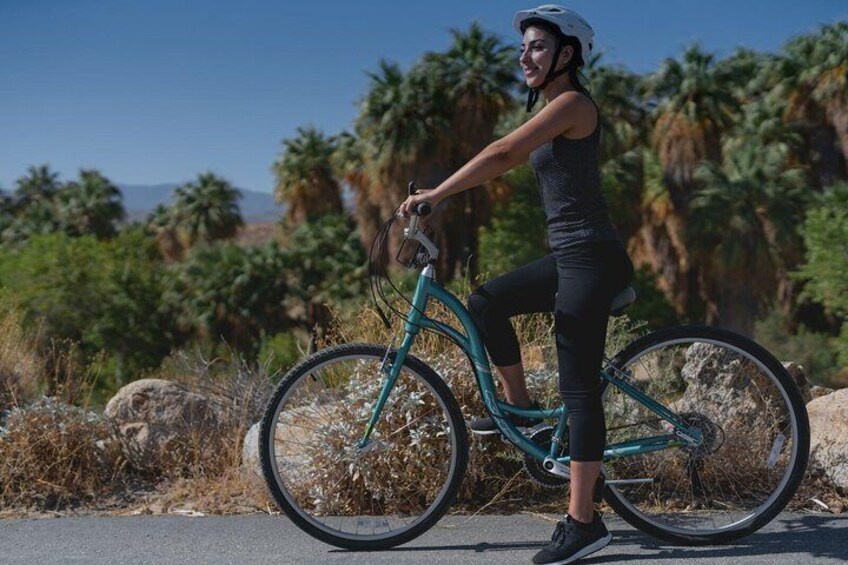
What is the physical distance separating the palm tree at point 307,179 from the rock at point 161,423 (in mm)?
40380

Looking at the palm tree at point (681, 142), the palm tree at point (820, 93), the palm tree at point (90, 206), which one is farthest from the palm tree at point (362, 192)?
the palm tree at point (90, 206)

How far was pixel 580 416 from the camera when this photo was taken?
359cm

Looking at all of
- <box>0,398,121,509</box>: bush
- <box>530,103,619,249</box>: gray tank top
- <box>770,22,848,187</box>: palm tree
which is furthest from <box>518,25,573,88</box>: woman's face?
<box>770,22,848,187</box>: palm tree

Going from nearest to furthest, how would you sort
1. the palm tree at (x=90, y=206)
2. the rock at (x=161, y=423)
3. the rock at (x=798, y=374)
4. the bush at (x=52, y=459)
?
the bush at (x=52, y=459) < the rock at (x=161, y=423) < the rock at (x=798, y=374) < the palm tree at (x=90, y=206)

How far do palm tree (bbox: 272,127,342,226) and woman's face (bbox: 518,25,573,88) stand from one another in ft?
140

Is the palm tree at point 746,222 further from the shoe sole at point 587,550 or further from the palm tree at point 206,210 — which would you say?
the shoe sole at point 587,550

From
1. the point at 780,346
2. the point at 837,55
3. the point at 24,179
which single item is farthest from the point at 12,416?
the point at 24,179

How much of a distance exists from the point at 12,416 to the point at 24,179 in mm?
63731

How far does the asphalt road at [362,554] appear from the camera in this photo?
3684 mm

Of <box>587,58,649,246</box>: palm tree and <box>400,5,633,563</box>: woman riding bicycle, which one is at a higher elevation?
<box>587,58,649,246</box>: palm tree

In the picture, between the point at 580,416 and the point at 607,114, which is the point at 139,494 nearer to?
the point at 580,416

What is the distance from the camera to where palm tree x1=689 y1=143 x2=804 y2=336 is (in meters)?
34.2

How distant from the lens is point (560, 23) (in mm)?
3479

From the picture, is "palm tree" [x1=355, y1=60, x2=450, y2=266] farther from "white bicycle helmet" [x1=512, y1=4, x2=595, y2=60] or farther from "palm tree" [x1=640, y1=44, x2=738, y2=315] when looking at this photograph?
"white bicycle helmet" [x1=512, y1=4, x2=595, y2=60]
